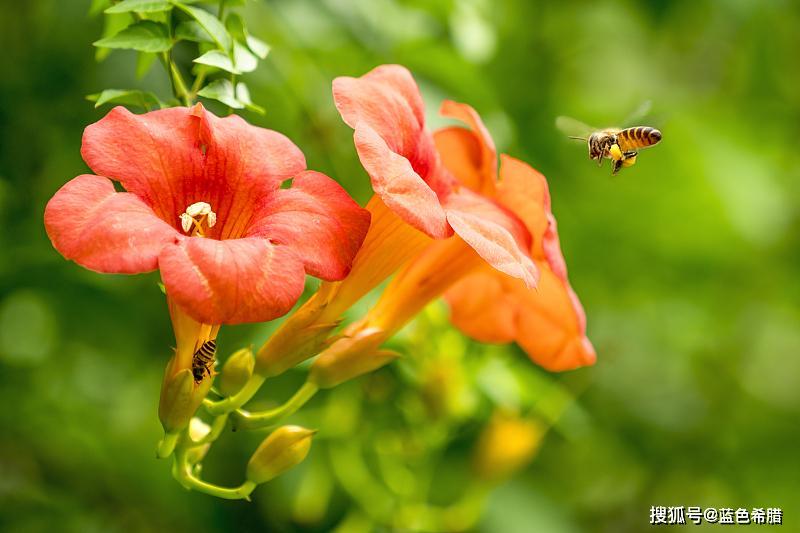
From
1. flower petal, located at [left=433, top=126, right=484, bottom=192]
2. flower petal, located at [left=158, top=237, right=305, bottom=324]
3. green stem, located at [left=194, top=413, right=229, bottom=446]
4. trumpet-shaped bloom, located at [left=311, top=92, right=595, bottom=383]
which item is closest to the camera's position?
flower petal, located at [left=158, top=237, right=305, bottom=324]

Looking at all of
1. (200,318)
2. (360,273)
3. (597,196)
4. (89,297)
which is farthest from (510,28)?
(200,318)

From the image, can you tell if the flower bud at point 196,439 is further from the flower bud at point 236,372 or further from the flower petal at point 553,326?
the flower petal at point 553,326

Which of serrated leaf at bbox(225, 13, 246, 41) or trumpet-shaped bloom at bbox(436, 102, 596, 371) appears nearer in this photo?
serrated leaf at bbox(225, 13, 246, 41)

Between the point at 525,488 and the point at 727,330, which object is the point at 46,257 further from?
the point at 727,330

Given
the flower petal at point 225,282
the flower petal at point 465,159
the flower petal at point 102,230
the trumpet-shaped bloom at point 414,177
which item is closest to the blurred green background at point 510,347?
the flower petal at point 465,159

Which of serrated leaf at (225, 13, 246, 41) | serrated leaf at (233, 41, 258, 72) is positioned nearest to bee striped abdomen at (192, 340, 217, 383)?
serrated leaf at (233, 41, 258, 72)

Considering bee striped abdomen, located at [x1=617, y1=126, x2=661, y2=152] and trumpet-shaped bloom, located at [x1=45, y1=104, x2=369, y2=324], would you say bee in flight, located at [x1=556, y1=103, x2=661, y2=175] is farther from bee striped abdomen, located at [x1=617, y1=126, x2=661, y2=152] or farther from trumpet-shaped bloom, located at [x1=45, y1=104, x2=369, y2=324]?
trumpet-shaped bloom, located at [x1=45, y1=104, x2=369, y2=324]

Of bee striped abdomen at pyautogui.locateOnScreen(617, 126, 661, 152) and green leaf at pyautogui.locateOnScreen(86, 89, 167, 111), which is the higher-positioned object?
bee striped abdomen at pyautogui.locateOnScreen(617, 126, 661, 152)

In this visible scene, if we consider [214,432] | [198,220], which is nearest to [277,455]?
A: [214,432]
